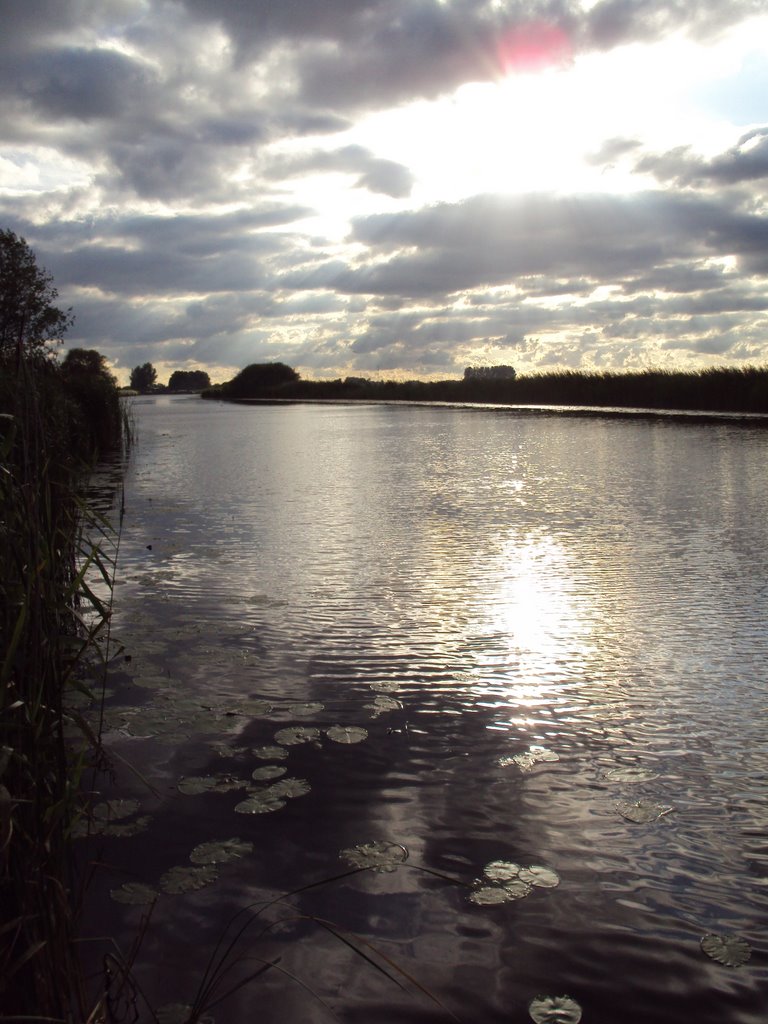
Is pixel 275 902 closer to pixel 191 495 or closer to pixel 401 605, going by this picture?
pixel 401 605

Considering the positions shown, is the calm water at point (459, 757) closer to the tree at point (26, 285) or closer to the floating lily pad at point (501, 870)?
the floating lily pad at point (501, 870)

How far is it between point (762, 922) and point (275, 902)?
1683 millimetres

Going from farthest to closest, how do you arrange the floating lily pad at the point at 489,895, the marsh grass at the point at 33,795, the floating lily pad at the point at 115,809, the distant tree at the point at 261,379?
1. the distant tree at the point at 261,379
2. the floating lily pad at the point at 115,809
3. the floating lily pad at the point at 489,895
4. the marsh grass at the point at 33,795

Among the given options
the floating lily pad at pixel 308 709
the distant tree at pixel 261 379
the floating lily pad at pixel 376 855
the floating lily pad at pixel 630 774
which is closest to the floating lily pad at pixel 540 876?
the floating lily pad at pixel 376 855

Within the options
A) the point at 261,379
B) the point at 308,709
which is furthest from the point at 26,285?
the point at 261,379

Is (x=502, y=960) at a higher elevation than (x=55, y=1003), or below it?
below

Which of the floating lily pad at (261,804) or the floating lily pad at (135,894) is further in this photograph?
the floating lily pad at (261,804)

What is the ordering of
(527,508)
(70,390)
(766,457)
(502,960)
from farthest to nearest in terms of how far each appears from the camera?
1. (70,390)
2. (766,457)
3. (527,508)
4. (502,960)

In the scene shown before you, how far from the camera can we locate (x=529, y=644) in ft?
20.4

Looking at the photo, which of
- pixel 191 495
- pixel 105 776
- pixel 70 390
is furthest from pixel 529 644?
pixel 70 390

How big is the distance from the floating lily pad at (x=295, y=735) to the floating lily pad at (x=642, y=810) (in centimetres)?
164

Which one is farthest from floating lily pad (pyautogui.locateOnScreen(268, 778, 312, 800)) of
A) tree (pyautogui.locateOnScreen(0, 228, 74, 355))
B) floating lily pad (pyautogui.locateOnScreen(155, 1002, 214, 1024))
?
tree (pyautogui.locateOnScreen(0, 228, 74, 355))

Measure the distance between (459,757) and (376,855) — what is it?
99 cm

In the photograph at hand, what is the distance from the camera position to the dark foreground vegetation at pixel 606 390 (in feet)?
131
